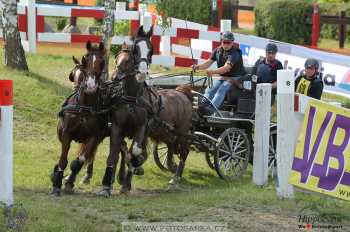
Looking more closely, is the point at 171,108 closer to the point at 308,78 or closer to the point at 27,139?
the point at 308,78

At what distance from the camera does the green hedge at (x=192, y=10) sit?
28203 mm

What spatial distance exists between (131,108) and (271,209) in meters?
2.38

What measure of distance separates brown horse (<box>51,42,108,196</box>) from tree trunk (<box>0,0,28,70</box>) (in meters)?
6.19

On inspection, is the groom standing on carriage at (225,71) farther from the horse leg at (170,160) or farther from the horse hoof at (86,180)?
the horse hoof at (86,180)

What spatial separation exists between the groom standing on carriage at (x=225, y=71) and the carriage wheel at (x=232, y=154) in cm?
67

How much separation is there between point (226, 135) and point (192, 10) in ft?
55.8

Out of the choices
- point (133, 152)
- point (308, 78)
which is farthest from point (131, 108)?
point (308, 78)

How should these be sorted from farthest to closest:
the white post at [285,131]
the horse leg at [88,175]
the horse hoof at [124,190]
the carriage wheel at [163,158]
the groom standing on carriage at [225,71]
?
1. the groom standing on carriage at [225,71]
2. the carriage wheel at [163,158]
3. the horse leg at [88,175]
4. the horse hoof at [124,190]
5. the white post at [285,131]

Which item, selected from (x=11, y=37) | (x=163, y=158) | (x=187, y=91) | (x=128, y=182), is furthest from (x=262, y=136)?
(x=11, y=37)

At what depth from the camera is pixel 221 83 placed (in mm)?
13070

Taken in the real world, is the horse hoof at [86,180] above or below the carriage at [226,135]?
below

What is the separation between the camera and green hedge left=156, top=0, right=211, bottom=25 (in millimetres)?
28203

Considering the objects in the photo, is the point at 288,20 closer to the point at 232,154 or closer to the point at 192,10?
the point at 192,10

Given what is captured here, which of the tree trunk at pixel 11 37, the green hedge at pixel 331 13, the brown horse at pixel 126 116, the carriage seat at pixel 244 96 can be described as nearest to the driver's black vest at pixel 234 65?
the carriage seat at pixel 244 96
